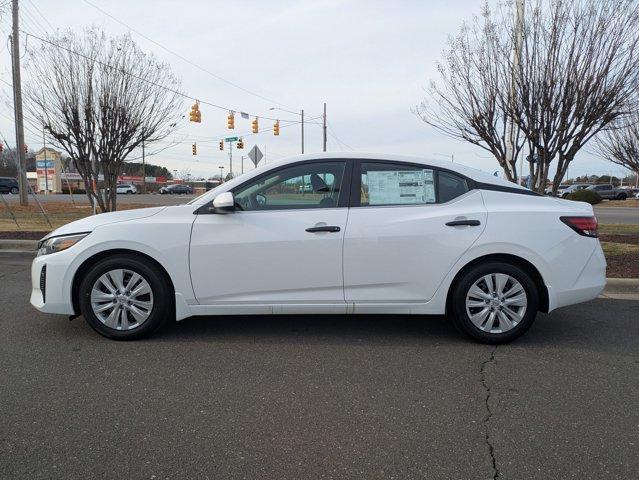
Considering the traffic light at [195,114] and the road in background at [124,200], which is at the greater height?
the traffic light at [195,114]

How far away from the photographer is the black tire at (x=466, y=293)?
4.29 metres

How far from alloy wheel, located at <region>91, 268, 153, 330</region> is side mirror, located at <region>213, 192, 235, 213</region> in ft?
2.85

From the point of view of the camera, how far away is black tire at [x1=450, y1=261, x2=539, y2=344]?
4.29 m

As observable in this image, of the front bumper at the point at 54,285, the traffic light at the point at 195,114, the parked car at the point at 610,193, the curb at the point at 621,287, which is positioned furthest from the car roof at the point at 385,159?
the parked car at the point at 610,193

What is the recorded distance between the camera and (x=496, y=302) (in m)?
4.30

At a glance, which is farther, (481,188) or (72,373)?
(481,188)

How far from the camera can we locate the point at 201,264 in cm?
427

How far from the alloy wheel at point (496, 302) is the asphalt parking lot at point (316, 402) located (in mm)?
218

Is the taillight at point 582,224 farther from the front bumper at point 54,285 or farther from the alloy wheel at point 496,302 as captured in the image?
the front bumper at point 54,285

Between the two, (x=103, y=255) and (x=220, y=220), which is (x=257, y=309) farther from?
(x=103, y=255)

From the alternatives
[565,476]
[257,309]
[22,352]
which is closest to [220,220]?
[257,309]

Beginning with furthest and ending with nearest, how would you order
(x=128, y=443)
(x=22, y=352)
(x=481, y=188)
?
(x=481, y=188)
(x=22, y=352)
(x=128, y=443)

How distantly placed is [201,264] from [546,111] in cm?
622

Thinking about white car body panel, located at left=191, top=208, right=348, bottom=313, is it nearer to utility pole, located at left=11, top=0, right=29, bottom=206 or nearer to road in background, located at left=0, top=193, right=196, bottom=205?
utility pole, located at left=11, top=0, right=29, bottom=206
